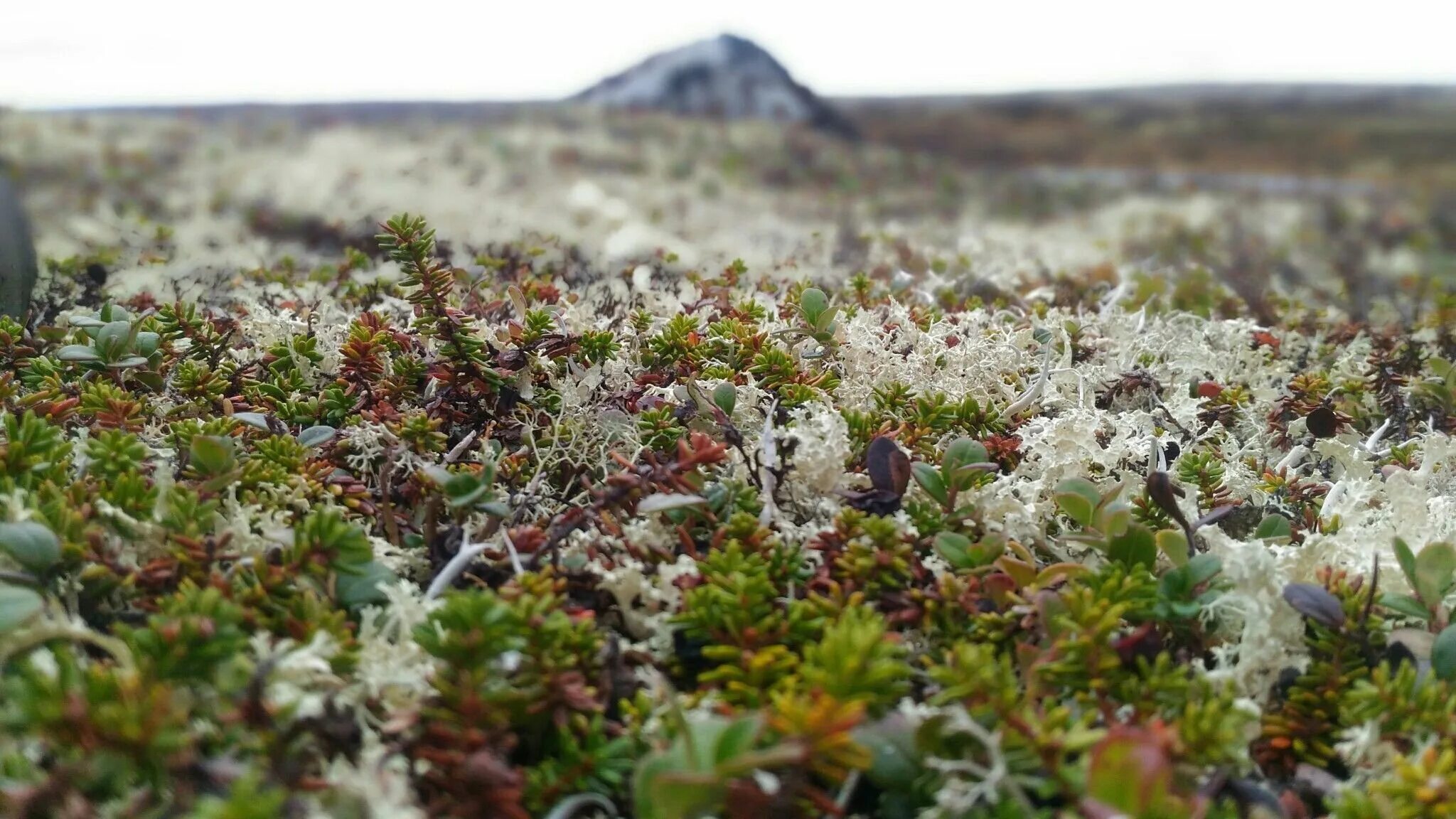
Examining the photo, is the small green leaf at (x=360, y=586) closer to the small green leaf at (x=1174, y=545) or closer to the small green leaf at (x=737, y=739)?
the small green leaf at (x=737, y=739)

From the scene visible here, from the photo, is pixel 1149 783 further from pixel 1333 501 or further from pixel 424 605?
pixel 1333 501

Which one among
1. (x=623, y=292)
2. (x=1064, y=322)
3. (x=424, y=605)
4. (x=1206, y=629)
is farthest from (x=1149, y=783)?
(x=623, y=292)

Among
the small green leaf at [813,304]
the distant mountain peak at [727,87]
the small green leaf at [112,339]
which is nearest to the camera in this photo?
the small green leaf at [112,339]

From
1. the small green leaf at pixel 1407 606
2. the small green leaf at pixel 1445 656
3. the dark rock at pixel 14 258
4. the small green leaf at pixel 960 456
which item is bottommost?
the small green leaf at pixel 1445 656

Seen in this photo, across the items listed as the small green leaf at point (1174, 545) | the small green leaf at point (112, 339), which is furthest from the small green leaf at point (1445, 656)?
the small green leaf at point (112, 339)

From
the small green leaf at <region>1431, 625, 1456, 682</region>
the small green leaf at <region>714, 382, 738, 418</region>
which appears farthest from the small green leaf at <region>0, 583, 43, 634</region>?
the small green leaf at <region>1431, 625, 1456, 682</region>

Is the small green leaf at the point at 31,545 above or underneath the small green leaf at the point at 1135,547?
above

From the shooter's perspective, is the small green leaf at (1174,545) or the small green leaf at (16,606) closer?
the small green leaf at (16,606)
